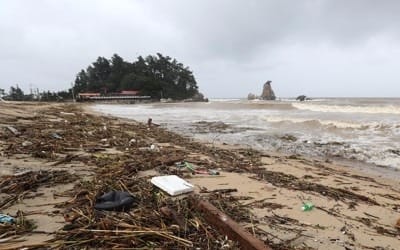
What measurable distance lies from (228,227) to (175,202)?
83 cm

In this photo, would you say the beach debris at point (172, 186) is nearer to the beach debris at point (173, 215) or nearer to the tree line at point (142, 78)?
the beach debris at point (173, 215)

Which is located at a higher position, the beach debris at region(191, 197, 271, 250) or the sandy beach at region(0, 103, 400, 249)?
the beach debris at region(191, 197, 271, 250)

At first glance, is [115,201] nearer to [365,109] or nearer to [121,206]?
[121,206]

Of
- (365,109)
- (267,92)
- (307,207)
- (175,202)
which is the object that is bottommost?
(365,109)

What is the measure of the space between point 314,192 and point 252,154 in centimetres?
369

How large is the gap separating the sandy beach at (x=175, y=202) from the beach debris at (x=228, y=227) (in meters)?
0.07

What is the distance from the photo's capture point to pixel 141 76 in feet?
302

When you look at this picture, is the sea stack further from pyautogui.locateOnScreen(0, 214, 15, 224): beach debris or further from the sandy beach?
pyautogui.locateOnScreen(0, 214, 15, 224): beach debris

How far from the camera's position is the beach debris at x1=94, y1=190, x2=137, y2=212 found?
9.29 ft

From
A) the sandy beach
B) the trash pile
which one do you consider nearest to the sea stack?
the sandy beach

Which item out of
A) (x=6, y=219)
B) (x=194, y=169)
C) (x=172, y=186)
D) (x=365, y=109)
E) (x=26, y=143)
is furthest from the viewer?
(x=365, y=109)

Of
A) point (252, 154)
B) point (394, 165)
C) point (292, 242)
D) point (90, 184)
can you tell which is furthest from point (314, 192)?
point (394, 165)

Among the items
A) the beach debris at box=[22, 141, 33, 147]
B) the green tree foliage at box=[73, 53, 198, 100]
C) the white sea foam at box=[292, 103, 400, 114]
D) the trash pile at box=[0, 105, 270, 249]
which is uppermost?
the green tree foliage at box=[73, 53, 198, 100]

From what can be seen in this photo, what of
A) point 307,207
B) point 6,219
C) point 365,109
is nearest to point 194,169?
point 307,207
